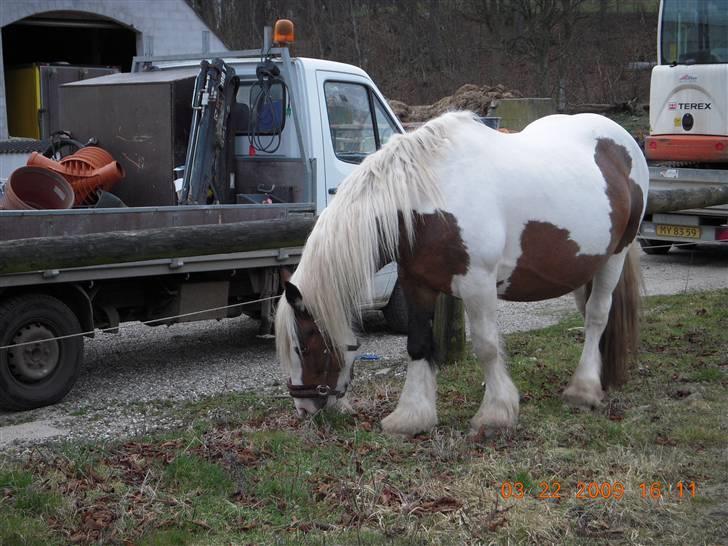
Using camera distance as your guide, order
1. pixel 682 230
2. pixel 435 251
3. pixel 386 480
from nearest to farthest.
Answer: pixel 386 480, pixel 435 251, pixel 682 230

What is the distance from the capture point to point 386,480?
3.94 meters

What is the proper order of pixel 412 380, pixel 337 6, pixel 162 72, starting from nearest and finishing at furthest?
pixel 412 380 → pixel 162 72 → pixel 337 6

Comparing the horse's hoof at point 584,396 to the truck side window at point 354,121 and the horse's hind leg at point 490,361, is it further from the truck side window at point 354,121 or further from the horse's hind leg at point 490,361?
the truck side window at point 354,121

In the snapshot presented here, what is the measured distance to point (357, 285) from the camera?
14.4 ft

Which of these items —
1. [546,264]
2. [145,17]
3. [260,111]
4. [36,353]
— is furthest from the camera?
[145,17]

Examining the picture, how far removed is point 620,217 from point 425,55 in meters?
23.4

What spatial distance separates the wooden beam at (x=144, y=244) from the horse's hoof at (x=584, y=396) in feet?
6.23

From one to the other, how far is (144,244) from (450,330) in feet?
7.45

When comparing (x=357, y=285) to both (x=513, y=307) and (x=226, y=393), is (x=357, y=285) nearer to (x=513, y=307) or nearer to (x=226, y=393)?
(x=226, y=393)

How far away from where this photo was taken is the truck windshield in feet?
38.8

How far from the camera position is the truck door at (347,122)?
23.9ft

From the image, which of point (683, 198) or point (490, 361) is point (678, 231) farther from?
point (490, 361)

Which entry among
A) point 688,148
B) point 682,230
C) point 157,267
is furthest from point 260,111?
point 688,148

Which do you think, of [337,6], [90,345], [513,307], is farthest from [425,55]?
[90,345]
